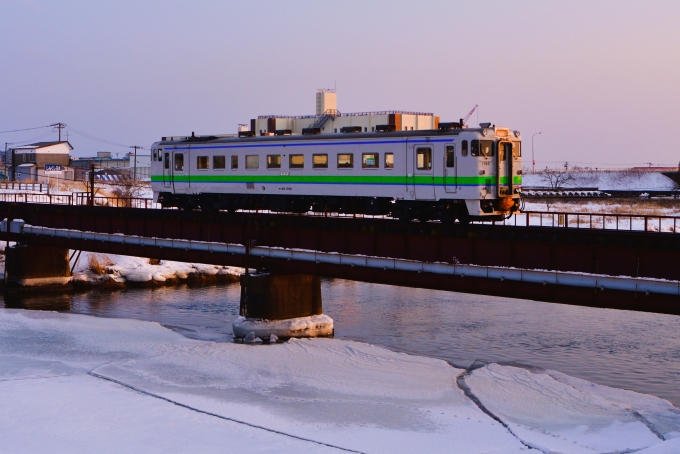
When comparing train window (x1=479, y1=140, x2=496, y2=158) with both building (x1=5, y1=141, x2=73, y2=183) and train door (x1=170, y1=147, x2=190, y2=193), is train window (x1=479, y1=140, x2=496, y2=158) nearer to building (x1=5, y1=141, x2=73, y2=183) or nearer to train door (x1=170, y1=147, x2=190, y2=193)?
train door (x1=170, y1=147, x2=190, y2=193)

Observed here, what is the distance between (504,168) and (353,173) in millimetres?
5971

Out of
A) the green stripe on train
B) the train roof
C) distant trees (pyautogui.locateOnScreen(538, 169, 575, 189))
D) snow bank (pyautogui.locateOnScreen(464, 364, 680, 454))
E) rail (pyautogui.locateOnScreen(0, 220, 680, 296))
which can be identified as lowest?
snow bank (pyautogui.locateOnScreen(464, 364, 680, 454))

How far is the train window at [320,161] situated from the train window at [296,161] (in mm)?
608

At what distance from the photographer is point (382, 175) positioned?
30578mm

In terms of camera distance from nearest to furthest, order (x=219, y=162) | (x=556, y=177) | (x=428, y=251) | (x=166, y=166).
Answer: (x=428, y=251), (x=219, y=162), (x=166, y=166), (x=556, y=177)

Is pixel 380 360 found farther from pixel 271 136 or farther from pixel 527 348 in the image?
pixel 271 136

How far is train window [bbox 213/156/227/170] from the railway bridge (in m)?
2.30

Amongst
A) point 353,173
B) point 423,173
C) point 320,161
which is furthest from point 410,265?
point 320,161

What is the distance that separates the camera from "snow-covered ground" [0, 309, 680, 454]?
17.7 metres

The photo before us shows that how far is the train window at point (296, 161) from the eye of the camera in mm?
33469

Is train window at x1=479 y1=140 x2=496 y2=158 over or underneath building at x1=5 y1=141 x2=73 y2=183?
underneath

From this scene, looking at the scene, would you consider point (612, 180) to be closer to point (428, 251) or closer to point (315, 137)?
point (315, 137)

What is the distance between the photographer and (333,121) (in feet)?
155

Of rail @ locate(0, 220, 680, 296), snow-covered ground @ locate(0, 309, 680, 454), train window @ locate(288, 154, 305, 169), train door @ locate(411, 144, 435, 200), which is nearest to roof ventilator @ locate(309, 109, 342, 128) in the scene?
train window @ locate(288, 154, 305, 169)
